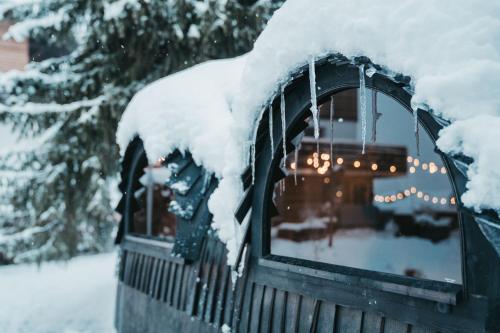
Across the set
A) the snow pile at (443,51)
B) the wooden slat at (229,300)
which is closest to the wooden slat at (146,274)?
the wooden slat at (229,300)

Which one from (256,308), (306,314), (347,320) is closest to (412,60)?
(347,320)

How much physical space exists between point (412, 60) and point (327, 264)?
1.68 meters

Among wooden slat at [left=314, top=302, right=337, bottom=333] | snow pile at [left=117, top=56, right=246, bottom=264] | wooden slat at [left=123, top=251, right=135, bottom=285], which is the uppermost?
snow pile at [left=117, top=56, right=246, bottom=264]

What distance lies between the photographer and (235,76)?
538cm

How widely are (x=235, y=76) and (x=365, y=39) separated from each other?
2989 millimetres

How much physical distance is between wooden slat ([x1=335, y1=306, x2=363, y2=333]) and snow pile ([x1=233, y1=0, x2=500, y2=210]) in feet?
4.20

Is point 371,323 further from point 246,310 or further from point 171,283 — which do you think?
point 171,283

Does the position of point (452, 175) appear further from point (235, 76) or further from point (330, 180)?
point (330, 180)

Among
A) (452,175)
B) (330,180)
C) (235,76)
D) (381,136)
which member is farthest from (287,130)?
(330,180)

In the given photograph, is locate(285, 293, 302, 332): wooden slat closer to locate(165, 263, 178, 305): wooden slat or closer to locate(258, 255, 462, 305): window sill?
locate(258, 255, 462, 305): window sill

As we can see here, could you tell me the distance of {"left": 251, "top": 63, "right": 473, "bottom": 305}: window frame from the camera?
2275 mm

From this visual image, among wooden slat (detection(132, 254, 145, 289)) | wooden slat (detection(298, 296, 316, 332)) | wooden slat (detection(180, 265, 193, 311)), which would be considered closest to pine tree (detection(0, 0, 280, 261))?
wooden slat (detection(132, 254, 145, 289))

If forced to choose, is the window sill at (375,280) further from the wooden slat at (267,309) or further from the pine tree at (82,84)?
the pine tree at (82,84)

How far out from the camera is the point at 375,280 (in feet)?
8.86
